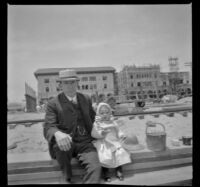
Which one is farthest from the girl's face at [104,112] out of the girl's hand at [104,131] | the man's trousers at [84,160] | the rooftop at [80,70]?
the rooftop at [80,70]

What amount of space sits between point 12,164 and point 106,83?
6.97 feet

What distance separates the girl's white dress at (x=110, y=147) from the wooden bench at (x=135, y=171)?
208 mm

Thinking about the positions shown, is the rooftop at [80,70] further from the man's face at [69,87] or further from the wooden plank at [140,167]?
the wooden plank at [140,167]

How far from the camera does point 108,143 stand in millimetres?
2734

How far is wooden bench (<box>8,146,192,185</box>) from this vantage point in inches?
107

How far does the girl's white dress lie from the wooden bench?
21cm

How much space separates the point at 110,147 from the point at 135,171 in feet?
1.76

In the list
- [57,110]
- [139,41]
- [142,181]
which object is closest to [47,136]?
[57,110]

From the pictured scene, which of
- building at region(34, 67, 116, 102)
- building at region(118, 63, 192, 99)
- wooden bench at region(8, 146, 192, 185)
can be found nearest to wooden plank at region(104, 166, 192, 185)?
wooden bench at region(8, 146, 192, 185)

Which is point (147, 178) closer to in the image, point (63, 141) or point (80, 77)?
point (63, 141)

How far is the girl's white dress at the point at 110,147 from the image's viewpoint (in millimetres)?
2602

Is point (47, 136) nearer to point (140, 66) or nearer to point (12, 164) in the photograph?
point (12, 164)

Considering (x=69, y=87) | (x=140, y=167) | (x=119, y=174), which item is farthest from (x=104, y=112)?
(x=140, y=167)

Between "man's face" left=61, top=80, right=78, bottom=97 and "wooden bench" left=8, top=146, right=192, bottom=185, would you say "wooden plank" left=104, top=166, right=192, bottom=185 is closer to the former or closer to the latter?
"wooden bench" left=8, top=146, right=192, bottom=185
